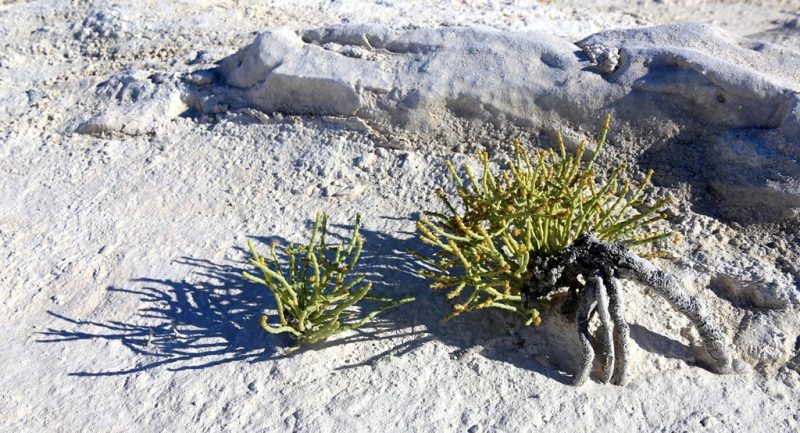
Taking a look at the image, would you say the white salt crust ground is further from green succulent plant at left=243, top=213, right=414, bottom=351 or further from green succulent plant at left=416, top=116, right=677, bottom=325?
green succulent plant at left=416, top=116, right=677, bottom=325

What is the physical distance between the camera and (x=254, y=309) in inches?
115

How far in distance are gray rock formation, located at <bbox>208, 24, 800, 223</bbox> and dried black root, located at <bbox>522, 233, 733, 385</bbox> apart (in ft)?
2.82

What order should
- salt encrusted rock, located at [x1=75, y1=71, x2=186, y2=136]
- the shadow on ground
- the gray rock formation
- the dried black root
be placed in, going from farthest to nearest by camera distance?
salt encrusted rock, located at [x1=75, y1=71, x2=186, y2=136] → the gray rock formation → the shadow on ground → the dried black root

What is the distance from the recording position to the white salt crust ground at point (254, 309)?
2580 mm

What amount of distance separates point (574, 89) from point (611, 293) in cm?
134

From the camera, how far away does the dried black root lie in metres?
2.56

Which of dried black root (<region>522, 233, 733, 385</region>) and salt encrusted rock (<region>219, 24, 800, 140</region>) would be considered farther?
salt encrusted rock (<region>219, 24, 800, 140</region>)

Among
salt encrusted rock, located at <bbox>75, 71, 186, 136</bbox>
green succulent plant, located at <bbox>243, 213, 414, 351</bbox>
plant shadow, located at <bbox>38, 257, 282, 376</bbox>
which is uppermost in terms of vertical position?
green succulent plant, located at <bbox>243, 213, 414, 351</bbox>

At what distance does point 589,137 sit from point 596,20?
2335 mm

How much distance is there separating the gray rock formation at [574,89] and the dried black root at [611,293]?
86cm

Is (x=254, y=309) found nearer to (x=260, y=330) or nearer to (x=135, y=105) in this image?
(x=260, y=330)

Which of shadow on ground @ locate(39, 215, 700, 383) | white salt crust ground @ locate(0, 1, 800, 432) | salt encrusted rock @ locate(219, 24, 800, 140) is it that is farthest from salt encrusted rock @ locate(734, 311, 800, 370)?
salt encrusted rock @ locate(219, 24, 800, 140)

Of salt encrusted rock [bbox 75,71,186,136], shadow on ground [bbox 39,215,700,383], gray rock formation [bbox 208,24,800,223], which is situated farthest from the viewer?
salt encrusted rock [bbox 75,71,186,136]

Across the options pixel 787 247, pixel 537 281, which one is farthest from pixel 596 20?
pixel 537 281
